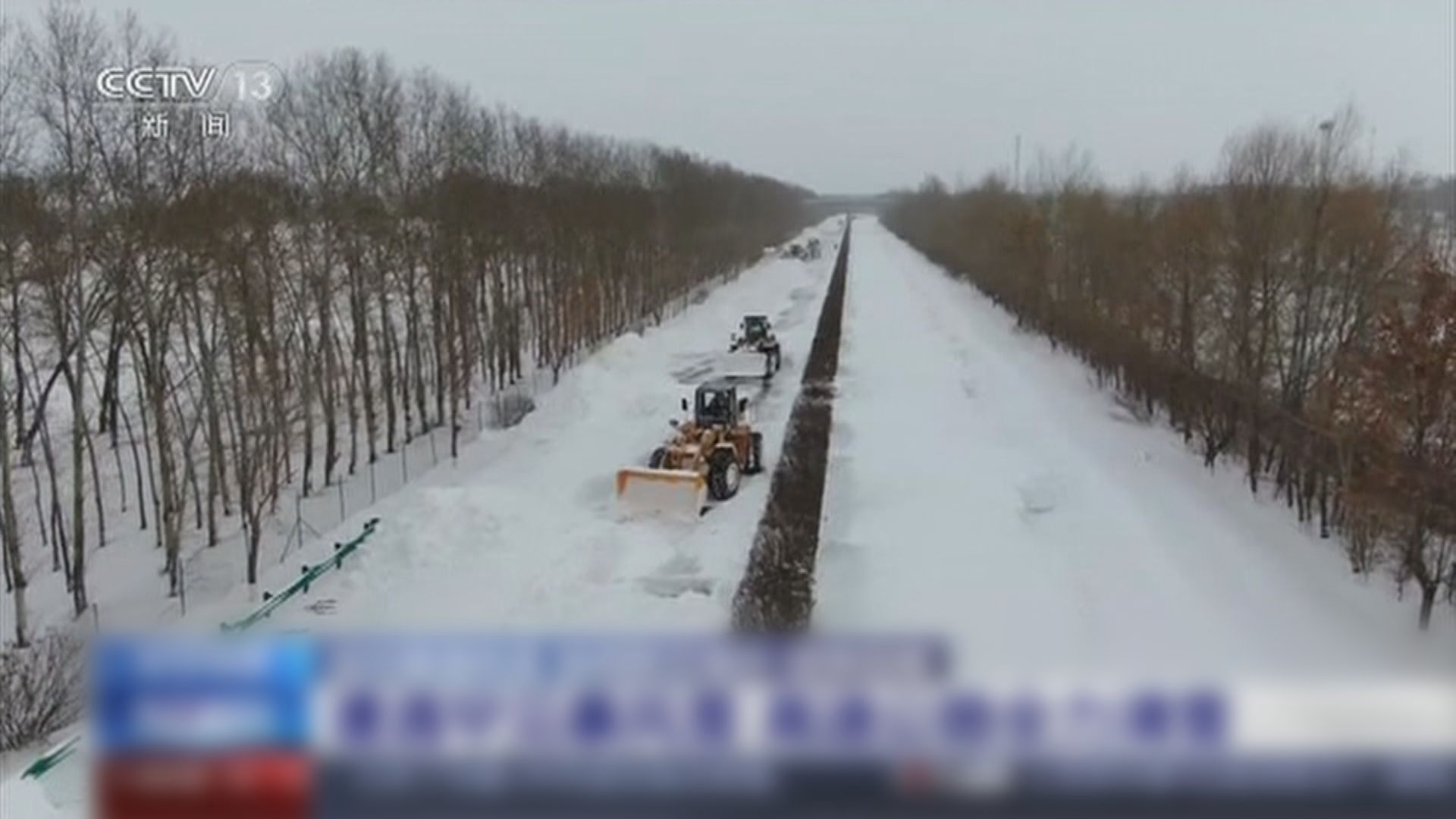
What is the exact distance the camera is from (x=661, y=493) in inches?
526

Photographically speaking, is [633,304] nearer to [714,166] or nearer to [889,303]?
[889,303]

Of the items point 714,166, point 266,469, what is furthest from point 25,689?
point 714,166

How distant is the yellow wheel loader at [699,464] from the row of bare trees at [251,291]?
4.63m

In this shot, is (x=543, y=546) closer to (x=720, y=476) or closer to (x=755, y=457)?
(x=720, y=476)

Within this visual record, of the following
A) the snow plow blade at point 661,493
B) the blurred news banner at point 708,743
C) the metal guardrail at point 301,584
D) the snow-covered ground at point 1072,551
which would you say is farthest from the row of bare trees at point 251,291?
the blurred news banner at point 708,743

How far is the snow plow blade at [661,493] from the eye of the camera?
13.2m

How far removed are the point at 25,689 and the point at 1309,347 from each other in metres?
15.9

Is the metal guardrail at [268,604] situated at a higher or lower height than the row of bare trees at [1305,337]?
lower

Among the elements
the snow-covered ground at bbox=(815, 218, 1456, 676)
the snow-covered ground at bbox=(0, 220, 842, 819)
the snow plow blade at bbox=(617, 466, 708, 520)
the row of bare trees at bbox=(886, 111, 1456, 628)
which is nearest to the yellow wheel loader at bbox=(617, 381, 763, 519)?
the snow plow blade at bbox=(617, 466, 708, 520)

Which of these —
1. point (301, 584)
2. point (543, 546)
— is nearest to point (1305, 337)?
point (543, 546)

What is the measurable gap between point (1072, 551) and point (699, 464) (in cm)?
512

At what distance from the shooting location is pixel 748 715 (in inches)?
76.5

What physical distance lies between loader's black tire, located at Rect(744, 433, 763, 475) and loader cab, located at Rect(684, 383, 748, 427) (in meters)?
0.38

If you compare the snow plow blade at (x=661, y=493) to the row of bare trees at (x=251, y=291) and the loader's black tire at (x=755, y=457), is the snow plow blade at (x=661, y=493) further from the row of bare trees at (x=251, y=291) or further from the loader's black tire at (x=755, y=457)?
the row of bare trees at (x=251, y=291)
